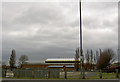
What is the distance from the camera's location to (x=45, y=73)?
24.0m

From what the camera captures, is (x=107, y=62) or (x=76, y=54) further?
(x=76, y=54)

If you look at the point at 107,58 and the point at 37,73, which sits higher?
the point at 107,58

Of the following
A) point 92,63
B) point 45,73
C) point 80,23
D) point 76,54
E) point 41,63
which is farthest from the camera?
point 41,63

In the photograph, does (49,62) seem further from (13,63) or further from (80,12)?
(80,12)

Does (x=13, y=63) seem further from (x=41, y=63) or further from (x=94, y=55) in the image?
(x=94, y=55)

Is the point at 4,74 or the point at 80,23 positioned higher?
the point at 80,23

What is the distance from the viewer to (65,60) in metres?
97.4

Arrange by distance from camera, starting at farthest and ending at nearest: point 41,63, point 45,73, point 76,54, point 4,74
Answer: point 41,63 → point 76,54 → point 4,74 → point 45,73

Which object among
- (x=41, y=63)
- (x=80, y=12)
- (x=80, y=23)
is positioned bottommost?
(x=41, y=63)

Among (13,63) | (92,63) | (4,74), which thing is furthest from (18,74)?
(92,63)

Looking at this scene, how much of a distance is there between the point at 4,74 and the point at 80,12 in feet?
47.3

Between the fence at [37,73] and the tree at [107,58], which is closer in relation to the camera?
the fence at [37,73]

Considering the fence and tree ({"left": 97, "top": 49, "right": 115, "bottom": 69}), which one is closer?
the fence

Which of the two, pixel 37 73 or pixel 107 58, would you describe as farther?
pixel 107 58
